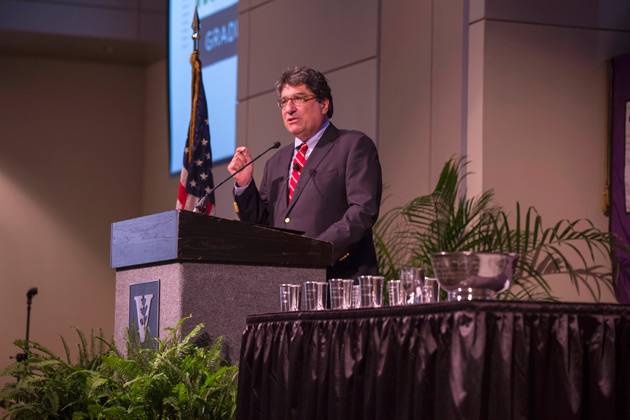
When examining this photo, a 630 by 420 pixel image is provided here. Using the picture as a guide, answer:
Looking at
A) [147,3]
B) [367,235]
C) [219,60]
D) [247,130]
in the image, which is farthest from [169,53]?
[367,235]

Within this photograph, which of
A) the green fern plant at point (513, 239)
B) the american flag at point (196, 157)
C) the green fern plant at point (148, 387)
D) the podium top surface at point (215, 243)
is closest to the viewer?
the green fern plant at point (148, 387)

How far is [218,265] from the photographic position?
309 cm

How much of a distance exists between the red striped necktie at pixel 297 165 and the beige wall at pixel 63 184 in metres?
7.38

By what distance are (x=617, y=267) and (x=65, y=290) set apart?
7.01 m

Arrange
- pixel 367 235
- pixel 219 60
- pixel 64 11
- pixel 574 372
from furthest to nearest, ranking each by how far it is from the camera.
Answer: pixel 64 11, pixel 219 60, pixel 367 235, pixel 574 372

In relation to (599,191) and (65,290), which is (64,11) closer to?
(65,290)

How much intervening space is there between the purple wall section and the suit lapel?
2.28m

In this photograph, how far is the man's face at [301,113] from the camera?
3492 mm

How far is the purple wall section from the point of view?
16.7 ft

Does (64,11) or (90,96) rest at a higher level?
(64,11)

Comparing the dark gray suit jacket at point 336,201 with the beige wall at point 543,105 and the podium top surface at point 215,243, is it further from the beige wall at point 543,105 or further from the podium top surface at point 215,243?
the beige wall at point 543,105

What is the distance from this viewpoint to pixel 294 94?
3488 millimetres

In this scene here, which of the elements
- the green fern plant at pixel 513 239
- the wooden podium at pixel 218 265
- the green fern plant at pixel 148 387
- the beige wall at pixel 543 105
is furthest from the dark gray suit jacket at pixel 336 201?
the beige wall at pixel 543 105

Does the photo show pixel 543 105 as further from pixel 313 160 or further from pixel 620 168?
pixel 313 160
